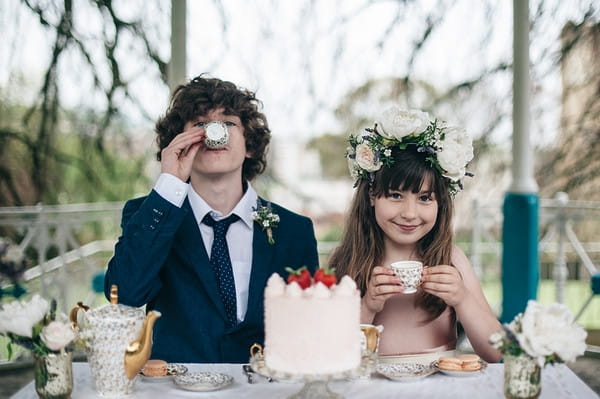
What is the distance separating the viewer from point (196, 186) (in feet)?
8.80

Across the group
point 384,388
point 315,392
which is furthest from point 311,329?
point 384,388

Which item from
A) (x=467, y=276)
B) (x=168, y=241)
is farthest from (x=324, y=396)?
(x=467, y=276)

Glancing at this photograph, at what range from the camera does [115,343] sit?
177cm

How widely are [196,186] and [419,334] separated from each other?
40.2 inches

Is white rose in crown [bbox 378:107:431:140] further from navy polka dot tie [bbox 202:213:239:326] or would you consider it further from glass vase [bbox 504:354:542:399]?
glass vase [bbox 504:354:542:399]

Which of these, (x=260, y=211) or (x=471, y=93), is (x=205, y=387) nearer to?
(x=260, y=211)

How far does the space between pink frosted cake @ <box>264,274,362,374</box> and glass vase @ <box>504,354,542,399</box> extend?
39cm

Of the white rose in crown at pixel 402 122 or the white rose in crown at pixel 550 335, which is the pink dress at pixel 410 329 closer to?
the white rose in crown at pixel 402 122

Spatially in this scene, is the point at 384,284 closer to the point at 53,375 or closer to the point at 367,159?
the point at 367,159

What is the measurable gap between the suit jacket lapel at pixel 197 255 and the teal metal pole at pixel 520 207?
300 cm

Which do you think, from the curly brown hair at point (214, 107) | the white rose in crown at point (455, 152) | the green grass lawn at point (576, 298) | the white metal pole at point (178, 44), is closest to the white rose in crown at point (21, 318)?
the curly brown hair at point (214, 107)

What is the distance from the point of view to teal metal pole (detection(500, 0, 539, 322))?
15.6 feet

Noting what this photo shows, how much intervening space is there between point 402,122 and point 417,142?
10cm

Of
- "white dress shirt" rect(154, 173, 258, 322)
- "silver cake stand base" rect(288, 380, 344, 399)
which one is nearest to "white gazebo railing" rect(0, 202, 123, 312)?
"white dress shirt" rect(154, 173, 258, 322)
